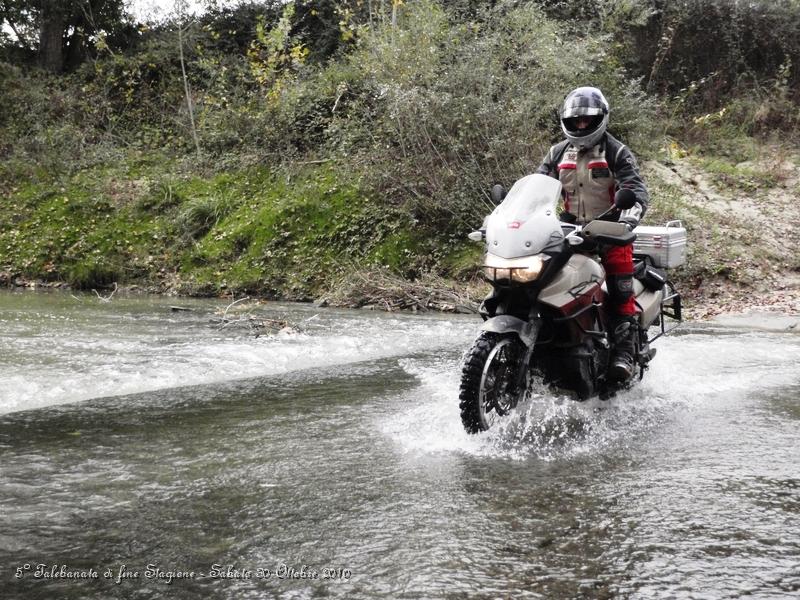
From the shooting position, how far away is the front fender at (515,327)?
471cm

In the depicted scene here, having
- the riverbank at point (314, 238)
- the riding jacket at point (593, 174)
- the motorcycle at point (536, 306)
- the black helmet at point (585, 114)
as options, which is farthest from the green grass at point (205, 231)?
the motorcycle at point (536, 306)

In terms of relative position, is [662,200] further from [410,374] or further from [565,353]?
[565,353]

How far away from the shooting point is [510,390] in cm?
491

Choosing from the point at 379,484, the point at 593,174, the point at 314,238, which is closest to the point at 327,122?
the point at 314,238

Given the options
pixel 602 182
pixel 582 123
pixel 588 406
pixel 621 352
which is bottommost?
pixel 588 406

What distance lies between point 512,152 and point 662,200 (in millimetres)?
2881

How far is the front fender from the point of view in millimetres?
4707

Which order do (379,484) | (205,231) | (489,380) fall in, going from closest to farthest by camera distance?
(379,484), (489,380), (205,231)

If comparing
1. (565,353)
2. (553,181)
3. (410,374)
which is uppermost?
(553,181)

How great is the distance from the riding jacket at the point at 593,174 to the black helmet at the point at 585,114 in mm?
140

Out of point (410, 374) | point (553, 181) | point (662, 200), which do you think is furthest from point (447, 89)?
point (553, 181)

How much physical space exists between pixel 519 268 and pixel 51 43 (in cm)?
2306

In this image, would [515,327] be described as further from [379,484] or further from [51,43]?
[51,43]

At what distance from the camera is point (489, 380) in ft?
15.4
